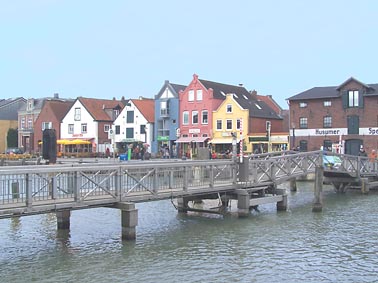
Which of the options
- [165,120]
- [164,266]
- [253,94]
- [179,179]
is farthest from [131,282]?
[253,94]

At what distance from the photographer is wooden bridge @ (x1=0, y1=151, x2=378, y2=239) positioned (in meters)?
15.6

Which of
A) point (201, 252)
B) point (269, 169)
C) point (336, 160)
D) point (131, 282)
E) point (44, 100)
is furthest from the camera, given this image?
point (44, 100)

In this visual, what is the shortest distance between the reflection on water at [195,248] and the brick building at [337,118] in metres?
32.0

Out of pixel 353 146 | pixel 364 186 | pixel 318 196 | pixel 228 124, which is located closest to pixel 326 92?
pixel 353 146

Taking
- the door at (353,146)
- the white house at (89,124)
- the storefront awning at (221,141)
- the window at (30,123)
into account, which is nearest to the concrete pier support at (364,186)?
the door at (353,146)

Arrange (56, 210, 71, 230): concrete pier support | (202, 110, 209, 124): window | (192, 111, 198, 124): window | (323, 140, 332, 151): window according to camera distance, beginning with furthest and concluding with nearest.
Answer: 1. (192, 111, 198, 124): window
2. (202, 110, 209, 124): window
3. (323, 140, 332, 151): window
4. (56, 210, 71, 230): concrete pier support

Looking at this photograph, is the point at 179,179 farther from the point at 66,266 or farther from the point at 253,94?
the point at 253,94

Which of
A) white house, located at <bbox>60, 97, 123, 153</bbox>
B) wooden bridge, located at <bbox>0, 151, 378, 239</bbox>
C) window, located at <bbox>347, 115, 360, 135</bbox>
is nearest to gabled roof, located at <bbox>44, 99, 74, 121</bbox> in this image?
white house, located at <bbox>60, 97, 123, 153</bbox>

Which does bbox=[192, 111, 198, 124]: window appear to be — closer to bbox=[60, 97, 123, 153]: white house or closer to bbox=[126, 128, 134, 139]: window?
bbox=[126, 128, 134, 139]: window

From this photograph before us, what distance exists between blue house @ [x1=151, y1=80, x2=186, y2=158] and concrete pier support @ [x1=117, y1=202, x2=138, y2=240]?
5201cm

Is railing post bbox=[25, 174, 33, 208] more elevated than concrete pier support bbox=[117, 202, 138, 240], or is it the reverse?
railing post bbox=[25, 174, 33, 208]

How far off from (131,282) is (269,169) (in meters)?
13.7

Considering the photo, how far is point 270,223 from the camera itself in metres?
22.2

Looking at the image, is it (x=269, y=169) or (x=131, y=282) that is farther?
(x=269, y=169)
